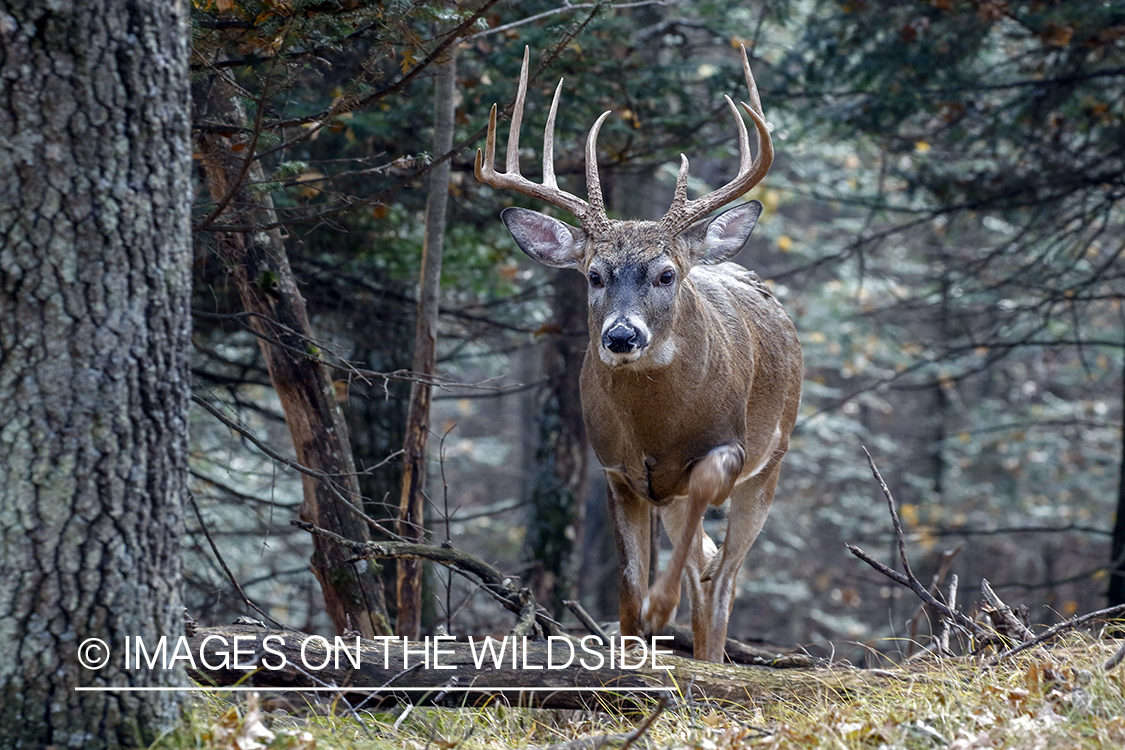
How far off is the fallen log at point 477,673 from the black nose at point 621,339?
146cm

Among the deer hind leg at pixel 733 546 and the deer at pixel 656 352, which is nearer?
the deer at pixel 656 352

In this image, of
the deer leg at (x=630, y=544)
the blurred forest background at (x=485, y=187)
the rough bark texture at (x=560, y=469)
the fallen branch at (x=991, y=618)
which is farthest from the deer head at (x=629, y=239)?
the rough bark texture at (x=560, y=469)

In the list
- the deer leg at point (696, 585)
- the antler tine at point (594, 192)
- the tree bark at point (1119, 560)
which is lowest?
the tree bark at point (1119, 560)

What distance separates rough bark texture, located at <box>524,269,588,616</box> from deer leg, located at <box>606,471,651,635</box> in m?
3.65

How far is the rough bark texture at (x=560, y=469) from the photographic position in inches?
394

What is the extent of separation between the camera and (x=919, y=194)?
37.6ft

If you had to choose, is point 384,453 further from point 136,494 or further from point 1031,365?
point 1031,365

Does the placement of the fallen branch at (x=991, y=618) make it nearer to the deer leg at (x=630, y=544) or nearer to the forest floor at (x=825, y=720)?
the forest floor at (x=825, y=720)

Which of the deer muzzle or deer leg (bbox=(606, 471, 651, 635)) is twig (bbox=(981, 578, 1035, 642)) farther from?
the deer muzzle

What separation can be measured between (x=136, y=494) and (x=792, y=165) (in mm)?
11917

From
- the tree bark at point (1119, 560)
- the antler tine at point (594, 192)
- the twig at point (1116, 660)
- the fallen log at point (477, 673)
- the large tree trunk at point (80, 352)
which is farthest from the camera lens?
the tree bark at point (1119, 560)

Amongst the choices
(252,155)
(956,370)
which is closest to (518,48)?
(252,155)

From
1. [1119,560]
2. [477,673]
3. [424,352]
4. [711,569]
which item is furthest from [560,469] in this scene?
[477,673]

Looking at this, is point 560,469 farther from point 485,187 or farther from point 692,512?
point 692,512
